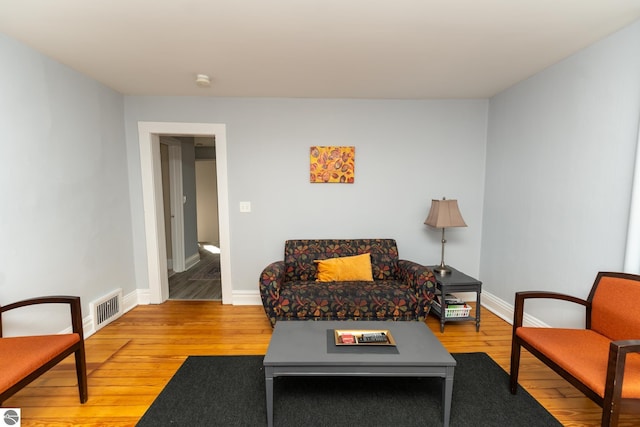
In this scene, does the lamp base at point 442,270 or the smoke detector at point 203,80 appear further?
the lamp base at point 442,270

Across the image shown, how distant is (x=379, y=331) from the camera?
195cm

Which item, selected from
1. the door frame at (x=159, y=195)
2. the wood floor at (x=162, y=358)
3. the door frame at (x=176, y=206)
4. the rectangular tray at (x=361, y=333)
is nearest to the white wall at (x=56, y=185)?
the door frame at (x=159, y=195)

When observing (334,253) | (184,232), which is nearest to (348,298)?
(334,253)

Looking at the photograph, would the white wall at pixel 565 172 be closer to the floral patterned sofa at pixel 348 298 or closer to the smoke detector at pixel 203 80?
the floral patterned sofa at pixel 348 298

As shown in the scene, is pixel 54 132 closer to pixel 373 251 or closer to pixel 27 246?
pixel 27 246

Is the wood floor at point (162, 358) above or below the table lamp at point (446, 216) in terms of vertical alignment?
below

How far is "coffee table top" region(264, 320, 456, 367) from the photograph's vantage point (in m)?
1.61

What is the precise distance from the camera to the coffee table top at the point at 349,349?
161 centimetres

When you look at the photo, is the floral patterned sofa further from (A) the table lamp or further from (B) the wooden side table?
(A) the table lamp

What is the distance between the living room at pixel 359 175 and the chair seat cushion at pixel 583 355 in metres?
0.64

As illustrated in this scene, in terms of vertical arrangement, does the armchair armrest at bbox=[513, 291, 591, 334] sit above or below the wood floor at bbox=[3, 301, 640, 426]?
above

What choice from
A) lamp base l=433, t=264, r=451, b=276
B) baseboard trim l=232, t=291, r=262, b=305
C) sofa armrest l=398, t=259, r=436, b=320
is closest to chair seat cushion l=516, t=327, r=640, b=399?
sofa armrest l=398, t=259, r=436, b=320

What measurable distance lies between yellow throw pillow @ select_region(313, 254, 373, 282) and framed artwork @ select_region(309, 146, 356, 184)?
3.06ft

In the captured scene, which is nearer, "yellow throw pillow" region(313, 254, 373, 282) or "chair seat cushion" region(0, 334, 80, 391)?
"chair seat cushion" region(0, 334, 80, 391)
